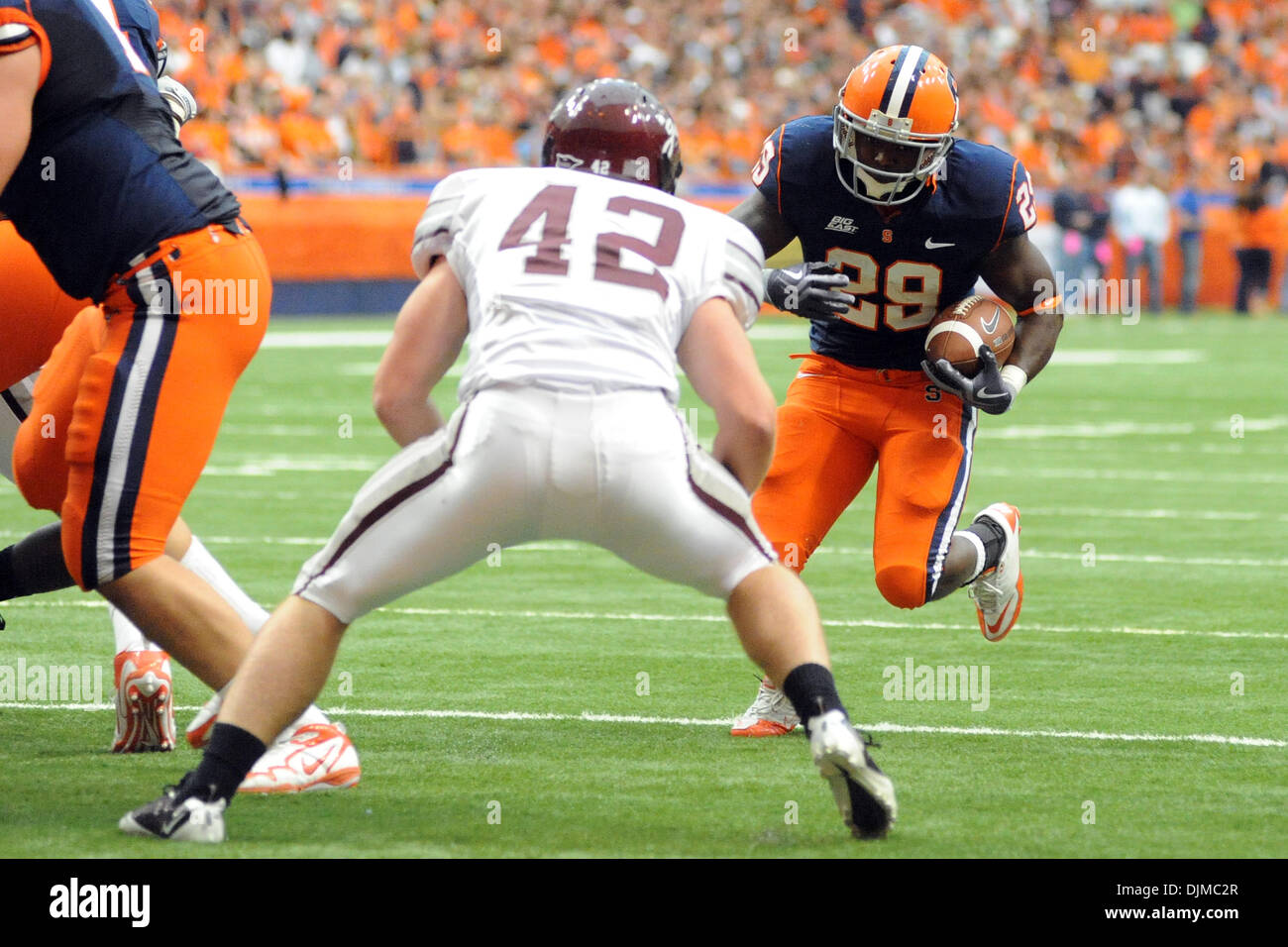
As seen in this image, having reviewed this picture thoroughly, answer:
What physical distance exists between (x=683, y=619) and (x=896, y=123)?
207cm

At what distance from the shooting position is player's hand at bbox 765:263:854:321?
5078 mm

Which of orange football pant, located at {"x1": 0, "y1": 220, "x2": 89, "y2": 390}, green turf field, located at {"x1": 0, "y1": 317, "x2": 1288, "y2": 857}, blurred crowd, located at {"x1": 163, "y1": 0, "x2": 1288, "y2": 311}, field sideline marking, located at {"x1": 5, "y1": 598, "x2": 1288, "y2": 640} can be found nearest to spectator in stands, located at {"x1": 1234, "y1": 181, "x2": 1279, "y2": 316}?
blurred crowd, located at {"x1": 163, "y1": 0, "x2": 1288, "y2": 311}

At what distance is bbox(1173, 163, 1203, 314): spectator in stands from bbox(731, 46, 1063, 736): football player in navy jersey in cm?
2187

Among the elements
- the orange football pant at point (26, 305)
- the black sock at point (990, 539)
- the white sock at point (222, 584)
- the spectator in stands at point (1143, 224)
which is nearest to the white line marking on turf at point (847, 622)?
the black sock at point (990, 539)

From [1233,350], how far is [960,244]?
48.7 feet

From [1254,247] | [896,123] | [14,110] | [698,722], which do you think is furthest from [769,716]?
[1254,247]

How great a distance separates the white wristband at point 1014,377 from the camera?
5367 millimetres

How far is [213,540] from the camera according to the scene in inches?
319

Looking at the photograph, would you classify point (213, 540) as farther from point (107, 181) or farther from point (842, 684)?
point (107, 181)

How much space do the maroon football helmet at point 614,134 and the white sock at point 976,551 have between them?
6.32 feet

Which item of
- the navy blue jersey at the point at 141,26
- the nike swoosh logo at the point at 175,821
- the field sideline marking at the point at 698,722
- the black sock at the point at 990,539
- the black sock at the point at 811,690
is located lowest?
the field sideline marking at the point at 698,722

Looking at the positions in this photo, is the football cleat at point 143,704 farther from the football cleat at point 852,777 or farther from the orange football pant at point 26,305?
the football cleat at point 852,777

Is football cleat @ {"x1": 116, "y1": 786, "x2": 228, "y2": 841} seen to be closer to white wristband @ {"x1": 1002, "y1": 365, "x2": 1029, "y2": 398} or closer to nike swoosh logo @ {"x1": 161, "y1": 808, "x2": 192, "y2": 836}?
nike swoosh logo @ {"x1": 161, "y1": 808, "x2": 192, "y2": 836}
